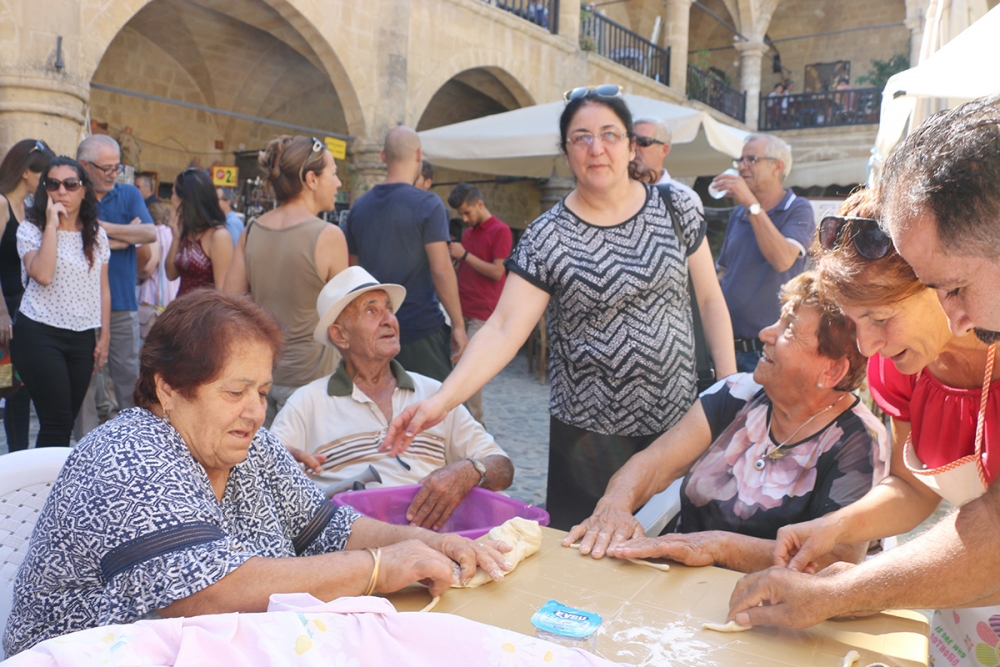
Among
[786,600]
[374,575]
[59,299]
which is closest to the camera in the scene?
[786,600]

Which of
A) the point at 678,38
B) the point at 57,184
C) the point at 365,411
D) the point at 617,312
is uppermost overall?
the point at 678,38

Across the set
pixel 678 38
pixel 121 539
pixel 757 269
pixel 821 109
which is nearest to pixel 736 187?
pixel 757 269

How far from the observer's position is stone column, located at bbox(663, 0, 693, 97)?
17.5 meters

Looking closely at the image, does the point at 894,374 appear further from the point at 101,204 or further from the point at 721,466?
the point at 101,204

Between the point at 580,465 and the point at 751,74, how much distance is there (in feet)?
68.5

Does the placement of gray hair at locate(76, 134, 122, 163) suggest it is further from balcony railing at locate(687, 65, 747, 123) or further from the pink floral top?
balcony railing at locate(687, 65, 747, 123)

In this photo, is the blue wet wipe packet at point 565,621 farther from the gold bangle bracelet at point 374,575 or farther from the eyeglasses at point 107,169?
the eyeglasses at point 107,169

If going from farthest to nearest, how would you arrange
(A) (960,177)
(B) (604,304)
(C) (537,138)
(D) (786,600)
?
1. (C) (537,138)
2. (B) (604,304)
3. (D) (786,600)
4. (A) (960,177)

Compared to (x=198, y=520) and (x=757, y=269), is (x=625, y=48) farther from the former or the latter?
(x=198, y=520)

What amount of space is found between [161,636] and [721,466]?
5.39 feet

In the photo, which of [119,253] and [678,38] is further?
[678,38]

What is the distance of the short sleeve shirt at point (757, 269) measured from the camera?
419cm

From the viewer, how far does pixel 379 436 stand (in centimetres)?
294

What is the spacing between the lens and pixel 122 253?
502 centimetres
